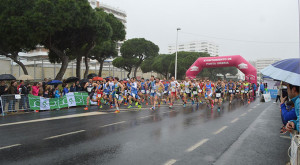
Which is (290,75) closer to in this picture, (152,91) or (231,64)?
(152,91)

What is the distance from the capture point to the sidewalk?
4991 mm

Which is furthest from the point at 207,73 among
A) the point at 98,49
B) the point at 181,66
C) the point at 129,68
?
the point at 98,49

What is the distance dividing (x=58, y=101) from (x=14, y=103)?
250 cm

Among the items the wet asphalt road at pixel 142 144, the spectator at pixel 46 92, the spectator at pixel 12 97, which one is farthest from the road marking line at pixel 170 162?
the spectator at pixel 46 92

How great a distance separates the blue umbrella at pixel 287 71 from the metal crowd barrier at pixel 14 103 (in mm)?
12433

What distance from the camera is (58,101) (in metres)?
14.6

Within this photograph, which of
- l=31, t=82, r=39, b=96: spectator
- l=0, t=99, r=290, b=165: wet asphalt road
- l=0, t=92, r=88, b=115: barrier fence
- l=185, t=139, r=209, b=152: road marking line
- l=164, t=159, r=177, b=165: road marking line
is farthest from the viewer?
l=31, t=82, r=39, b=96: spectator

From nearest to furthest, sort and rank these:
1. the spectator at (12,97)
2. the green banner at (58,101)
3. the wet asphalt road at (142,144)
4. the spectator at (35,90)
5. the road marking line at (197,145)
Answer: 1. the wet asphalt road at (142,144)
2. the road marking line at (197,145)
3. the spectator at (12,97)
4. the green banner at (58,101)
5. the spectator at (35,90)

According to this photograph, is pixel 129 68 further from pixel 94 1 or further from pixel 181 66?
pixel 94 1

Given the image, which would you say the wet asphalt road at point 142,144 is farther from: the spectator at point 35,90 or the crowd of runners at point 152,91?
the spectator at point 35,90

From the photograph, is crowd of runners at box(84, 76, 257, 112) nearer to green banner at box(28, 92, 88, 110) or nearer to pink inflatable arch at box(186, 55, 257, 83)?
green banner at box(28, 92, 88, 110)

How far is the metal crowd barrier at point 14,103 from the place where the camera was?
477 inches

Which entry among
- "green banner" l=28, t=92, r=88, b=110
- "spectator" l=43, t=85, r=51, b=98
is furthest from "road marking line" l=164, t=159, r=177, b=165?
"spectator" l=43, t=85, r=51, b=98

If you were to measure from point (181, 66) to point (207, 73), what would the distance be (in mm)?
9181
